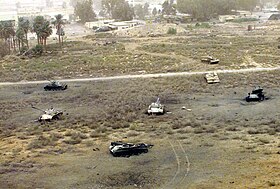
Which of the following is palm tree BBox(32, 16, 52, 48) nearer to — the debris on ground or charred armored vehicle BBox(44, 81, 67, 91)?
charred armored vehicle BBox(44, 81, 67, 91)

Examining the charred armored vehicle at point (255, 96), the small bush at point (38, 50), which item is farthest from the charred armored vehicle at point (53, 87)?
the small bush at point (38, 50)

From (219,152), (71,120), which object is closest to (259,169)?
(219,152)


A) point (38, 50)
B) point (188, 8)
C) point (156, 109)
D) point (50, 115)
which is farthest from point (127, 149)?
point (188, 8)

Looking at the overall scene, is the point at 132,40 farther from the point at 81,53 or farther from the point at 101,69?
the point at 101,69

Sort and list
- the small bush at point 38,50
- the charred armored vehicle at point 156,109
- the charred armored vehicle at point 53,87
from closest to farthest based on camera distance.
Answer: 1. the charred armored vehicle at point 156,109
2. the charred armored vehicle at point 53,87
3. the small bush at point 38,50

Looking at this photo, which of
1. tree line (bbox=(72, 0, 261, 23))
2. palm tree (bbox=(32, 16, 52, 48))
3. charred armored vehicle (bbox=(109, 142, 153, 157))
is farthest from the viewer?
tree line (bbox=(72, 0, 261, 23))

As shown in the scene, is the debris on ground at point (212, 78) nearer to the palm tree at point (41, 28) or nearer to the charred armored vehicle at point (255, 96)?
the charred armored vehicle at point (255, 96)

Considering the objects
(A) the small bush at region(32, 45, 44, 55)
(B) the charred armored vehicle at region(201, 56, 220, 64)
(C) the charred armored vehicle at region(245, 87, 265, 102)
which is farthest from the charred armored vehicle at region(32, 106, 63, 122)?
(A) the small bush at region(32, 45, 44, 55)

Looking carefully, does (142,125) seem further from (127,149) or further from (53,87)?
(53,87)
